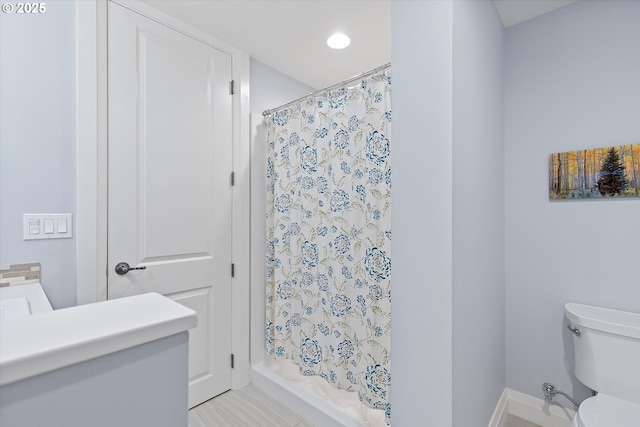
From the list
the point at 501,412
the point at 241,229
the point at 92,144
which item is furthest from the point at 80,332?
the point at 501,412

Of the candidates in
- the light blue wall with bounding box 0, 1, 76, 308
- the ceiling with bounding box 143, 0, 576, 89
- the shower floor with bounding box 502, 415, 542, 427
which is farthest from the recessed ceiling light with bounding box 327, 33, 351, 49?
the shower floor with bounding box 502, 415, 542, 427

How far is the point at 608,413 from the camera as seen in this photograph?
123cm

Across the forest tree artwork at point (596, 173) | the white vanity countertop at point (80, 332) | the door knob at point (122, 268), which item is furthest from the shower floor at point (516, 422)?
the door knob at point (122, 268)

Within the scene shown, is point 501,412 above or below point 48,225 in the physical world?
below

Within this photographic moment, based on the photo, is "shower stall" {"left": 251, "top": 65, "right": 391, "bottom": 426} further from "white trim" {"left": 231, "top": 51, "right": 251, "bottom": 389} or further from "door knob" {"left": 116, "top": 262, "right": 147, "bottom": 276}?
"door knob" {"left": 116, "top": 262, "right": 147, "bottom": 276}

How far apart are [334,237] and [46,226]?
1.44m

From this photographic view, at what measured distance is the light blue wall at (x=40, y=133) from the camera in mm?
1322

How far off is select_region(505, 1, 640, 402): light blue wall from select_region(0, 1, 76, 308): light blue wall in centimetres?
250

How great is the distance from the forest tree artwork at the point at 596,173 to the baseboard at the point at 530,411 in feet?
4.00

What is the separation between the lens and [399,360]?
131cm

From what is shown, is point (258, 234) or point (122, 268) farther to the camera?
point (258, 234)

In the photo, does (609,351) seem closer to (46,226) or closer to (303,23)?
(303,23)

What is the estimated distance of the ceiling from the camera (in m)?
1.71

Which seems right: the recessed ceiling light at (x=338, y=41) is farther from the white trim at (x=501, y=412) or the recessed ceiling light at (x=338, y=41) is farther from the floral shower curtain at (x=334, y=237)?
the white trim at (x=501, y=412)
